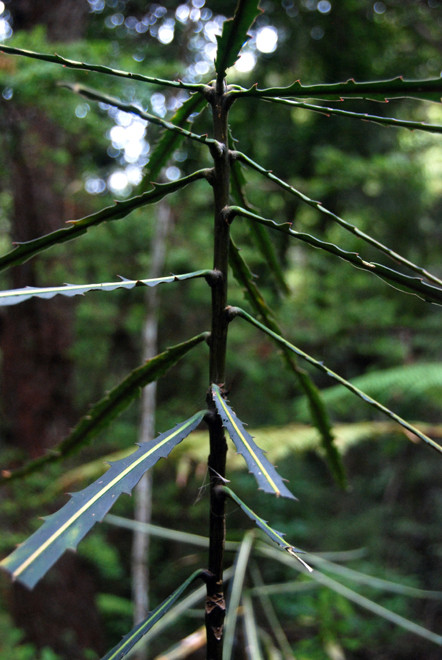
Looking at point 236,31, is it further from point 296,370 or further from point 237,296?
point 237,296

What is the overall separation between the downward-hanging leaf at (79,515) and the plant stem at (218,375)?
3cm

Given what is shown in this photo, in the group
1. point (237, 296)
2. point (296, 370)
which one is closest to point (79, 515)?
point (296, 370)

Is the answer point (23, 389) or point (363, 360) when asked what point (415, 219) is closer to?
point (363, 360)

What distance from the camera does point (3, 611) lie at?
2.13 meters

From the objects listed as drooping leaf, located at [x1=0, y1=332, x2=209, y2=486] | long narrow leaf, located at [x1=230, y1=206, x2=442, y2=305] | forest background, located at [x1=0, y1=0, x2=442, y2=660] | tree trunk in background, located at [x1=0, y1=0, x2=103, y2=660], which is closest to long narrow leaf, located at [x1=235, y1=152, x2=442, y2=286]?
long narrow leaf, located at [x1=230, y1=206, x2=442, y2=305]

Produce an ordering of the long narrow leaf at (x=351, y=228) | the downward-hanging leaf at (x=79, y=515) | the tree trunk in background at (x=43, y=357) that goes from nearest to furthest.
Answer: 1. the downward-hanging leaf at (x=79, y=515)
2. the long narrow leaf at (x=351, y=228)
3. the tree trunk in background at (x=43, y=357)

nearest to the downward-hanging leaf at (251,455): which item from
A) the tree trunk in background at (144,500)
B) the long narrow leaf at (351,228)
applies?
the long narrow leaf at (351,228)

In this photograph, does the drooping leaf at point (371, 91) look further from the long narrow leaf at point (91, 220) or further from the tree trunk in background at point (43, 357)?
the tree trunk in background at point (43, 357)

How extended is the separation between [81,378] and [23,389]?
108cm

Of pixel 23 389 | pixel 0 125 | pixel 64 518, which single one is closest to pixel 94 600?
→ pixel 23 389

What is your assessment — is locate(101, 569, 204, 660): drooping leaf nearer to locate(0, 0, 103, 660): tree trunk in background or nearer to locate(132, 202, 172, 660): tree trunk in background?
locate(132, 202, 172, 660): tree trunk in background

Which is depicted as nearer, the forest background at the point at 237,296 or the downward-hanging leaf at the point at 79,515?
the downward-hanging leaf at the point at 79,515

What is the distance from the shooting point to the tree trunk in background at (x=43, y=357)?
1938 millimetres

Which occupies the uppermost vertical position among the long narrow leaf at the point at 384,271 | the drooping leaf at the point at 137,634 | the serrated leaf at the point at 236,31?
the serrated leaf at the point at 236,31
